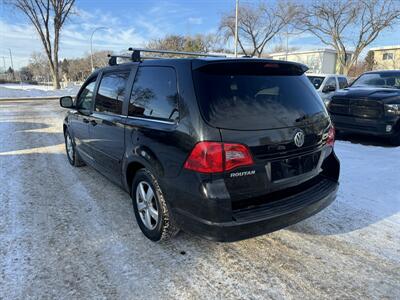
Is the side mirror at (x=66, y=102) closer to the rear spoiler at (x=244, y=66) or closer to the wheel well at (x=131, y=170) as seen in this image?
the wheel well at (x=131, y=170)

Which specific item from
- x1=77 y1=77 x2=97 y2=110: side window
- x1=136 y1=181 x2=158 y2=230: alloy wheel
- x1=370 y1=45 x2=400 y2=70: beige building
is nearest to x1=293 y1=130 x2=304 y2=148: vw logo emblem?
x1=136 y1=181 x2=158 y2=230: alloy wheel

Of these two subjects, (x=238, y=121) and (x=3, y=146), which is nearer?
(x=238, y=121)

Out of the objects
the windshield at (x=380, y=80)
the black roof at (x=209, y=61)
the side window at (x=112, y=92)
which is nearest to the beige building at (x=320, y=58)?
the windshield at (x=380, y=80)

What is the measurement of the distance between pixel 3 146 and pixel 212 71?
667 cm

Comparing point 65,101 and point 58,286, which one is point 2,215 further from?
point 65,101

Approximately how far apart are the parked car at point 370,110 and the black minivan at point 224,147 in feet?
14.8

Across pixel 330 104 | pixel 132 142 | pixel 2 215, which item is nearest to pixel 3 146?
pixel 2 215

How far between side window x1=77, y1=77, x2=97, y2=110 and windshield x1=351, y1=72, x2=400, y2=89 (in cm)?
727

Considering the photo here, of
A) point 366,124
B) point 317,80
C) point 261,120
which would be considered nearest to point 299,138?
point 261,120

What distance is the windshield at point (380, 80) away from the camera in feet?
26.8

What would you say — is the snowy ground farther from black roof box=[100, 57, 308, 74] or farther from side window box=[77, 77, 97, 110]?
black roof box=[100, 57, 308, 74]

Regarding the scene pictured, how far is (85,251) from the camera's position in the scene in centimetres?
302

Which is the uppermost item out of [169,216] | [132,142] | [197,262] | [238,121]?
[238,121]

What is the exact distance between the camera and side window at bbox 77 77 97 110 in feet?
15.1
